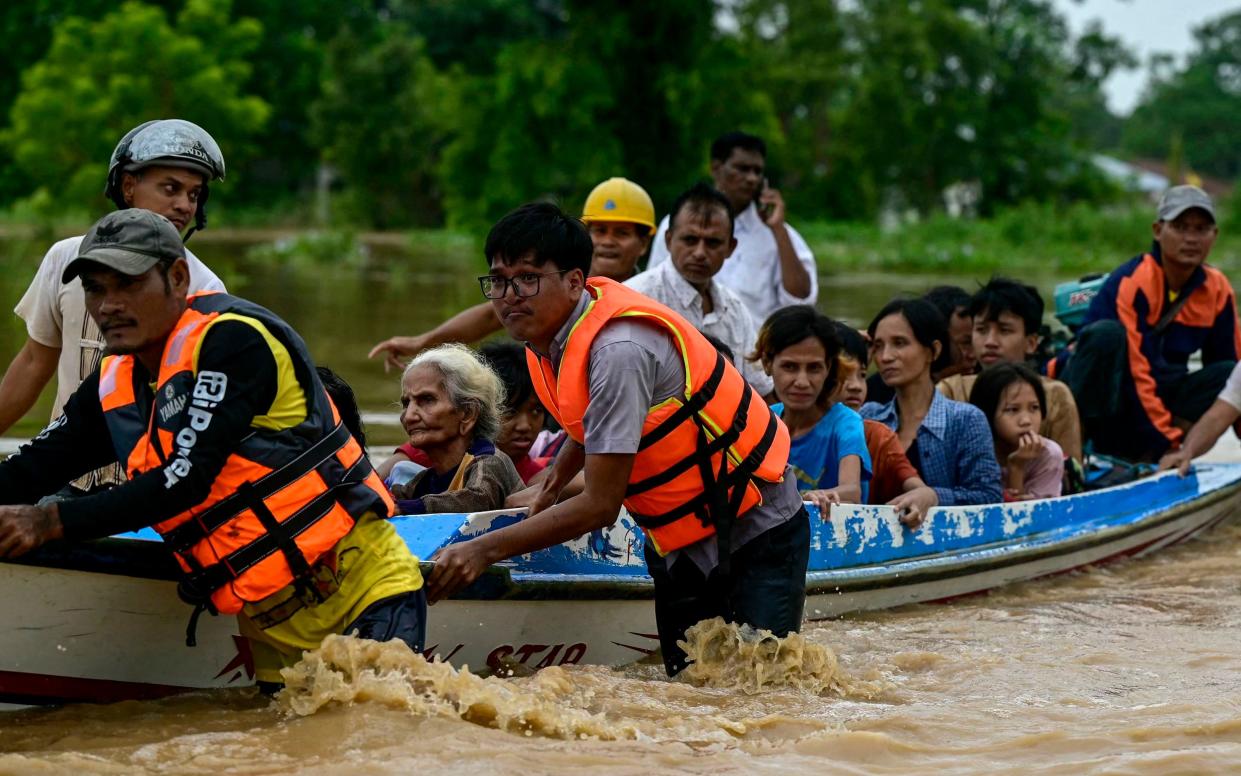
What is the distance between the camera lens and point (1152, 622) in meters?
6.42

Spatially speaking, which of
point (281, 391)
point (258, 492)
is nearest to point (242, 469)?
point (258, 492)

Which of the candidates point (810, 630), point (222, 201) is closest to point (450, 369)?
point (810, 630)

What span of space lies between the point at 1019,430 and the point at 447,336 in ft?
8.43

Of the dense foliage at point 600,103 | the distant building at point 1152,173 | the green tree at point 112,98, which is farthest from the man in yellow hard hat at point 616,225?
the distant building at point 1152,173

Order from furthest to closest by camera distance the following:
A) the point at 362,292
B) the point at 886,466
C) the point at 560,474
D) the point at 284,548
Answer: the point at 362,292, the point at 886,466, the point at 560,474, the point at 284,548

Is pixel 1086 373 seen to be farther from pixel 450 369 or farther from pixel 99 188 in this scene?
pixel 99 188

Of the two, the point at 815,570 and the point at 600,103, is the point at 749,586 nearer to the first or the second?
the point at 815,570

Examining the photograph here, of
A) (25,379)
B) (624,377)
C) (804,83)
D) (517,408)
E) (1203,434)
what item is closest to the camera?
(624,377)

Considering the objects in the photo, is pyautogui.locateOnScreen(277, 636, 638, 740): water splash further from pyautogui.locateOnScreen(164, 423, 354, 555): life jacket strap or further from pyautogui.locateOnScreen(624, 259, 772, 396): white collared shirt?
pyautogui.locateOnScreen(624, 259, 772, 396): white collared shirt

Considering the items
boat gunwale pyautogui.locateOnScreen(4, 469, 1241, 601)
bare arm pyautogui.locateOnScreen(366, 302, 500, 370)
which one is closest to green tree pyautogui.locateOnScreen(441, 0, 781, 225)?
boat gunwale pyautogui.locateOnScreen(4, 469, 1241, 601)

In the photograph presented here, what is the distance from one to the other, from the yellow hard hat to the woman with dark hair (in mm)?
1149

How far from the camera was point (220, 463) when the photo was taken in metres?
3.59

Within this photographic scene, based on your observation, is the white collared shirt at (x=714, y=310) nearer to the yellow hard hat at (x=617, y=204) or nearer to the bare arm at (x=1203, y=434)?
the yellow hard hat at (x=617, y=204)

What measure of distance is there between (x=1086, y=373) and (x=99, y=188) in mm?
36817
